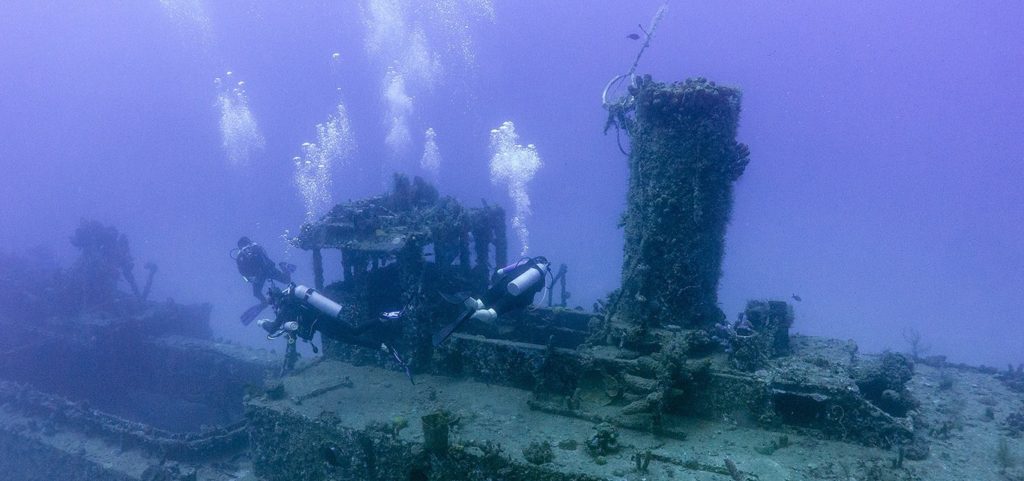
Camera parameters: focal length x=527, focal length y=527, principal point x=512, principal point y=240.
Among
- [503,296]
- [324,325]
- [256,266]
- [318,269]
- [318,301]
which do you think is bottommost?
[324,325]

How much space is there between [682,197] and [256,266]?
1035cm

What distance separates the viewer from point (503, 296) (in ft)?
30.6

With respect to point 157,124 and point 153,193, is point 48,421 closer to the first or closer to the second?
point 153,193

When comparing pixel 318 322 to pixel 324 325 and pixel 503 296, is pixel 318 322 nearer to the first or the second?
pixel 324 325

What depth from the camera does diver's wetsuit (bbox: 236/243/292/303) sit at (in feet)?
42.7

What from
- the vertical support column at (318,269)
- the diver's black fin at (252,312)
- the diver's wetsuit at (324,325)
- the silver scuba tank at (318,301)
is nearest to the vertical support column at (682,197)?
the diver's wetsuit at (324,325)

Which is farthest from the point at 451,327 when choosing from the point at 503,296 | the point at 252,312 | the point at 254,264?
the point at 254,264

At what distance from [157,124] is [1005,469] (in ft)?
734

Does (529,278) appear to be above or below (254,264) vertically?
below

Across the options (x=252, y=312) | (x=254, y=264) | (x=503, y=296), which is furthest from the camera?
(x=254, y=264)

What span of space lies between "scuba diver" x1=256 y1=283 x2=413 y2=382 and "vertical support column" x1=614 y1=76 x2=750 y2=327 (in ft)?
14.8

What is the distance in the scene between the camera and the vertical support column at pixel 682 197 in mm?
8844

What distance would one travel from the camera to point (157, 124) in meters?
184

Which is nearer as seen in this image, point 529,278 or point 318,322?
point 529,278
